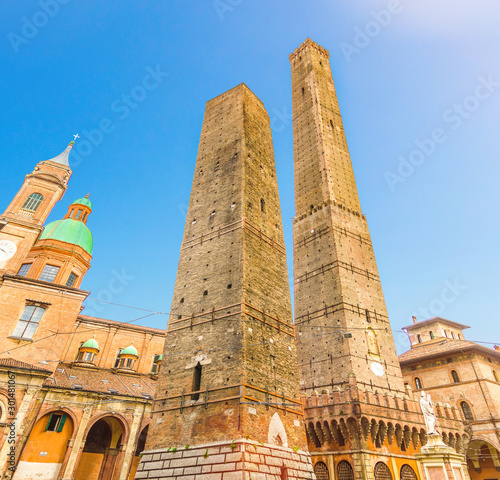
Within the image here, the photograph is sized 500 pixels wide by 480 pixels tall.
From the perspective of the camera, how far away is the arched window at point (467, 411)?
27772 mm

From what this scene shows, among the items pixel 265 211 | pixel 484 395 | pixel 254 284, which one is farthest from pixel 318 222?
pixel 484 395

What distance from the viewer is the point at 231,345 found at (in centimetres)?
1455

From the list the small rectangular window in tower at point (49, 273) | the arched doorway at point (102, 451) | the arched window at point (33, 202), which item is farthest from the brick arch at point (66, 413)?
the arched window at point (33, 202)

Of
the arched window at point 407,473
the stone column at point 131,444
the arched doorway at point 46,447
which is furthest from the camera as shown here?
the stone column at point 131,444

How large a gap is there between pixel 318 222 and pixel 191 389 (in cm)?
1957

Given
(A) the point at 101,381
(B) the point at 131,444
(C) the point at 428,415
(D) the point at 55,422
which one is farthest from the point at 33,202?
(C) the point at 428,415

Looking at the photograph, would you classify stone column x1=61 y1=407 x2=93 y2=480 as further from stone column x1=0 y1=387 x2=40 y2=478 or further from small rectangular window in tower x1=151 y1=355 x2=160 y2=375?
small rectangular window in tower x1=151 y1=355 x2=160 y2=375

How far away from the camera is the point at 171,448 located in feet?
44.3

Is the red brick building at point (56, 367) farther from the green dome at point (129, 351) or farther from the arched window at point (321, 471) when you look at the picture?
the arched window at point (321, 471)

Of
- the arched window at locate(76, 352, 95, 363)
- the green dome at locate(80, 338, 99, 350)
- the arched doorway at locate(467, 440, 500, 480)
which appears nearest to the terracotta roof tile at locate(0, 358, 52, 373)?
the arched window at locate(76, 352, 95, 363)

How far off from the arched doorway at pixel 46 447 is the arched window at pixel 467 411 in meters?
27.5

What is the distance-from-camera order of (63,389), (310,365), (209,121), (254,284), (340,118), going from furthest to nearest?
(340,118) → (209,121) → (310,365) → (63,389) → (254,284)

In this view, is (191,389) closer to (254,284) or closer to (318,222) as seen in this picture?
(254,284)

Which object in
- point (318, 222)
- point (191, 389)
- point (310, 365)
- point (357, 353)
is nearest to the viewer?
point (191, 389)
